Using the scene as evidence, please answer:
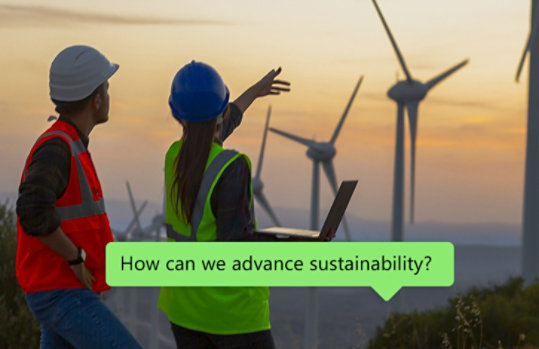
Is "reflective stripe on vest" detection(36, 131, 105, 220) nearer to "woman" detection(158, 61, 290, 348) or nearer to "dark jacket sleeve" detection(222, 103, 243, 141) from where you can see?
"woman" detection(158, 61, 290, 348)

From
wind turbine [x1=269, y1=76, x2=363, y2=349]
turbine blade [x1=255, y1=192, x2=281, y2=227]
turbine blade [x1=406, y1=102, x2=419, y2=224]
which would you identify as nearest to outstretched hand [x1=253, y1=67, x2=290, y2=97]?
turbine blade [x1=406, y1=102, x2=419, y2=224]

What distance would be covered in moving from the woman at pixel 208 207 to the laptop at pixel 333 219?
0.75ft

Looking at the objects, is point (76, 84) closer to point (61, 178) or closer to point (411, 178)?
point (61, 178)

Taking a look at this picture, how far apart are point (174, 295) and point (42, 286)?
728 millimetres

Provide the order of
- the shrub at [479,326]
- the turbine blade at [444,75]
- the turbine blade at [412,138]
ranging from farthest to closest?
the turbine blade at [444,75] → the turbine blade at [412,138] → the shrub at [479,326]

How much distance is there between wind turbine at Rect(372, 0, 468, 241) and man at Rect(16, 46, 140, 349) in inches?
1157

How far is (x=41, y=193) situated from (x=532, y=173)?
25394mm

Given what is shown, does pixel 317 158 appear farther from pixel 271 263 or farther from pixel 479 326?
pixel 271 263

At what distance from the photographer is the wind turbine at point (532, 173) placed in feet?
87.1

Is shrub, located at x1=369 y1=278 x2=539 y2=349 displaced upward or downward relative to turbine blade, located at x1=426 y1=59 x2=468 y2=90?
downward

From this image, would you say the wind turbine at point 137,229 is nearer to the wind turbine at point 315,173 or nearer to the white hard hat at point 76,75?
the wind turbine at point 315,173

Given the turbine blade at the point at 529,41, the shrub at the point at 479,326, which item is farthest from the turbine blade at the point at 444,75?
the shrub at the point at 479,326

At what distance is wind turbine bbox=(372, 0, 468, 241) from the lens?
112 ft

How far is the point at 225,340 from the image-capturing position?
3670mm
